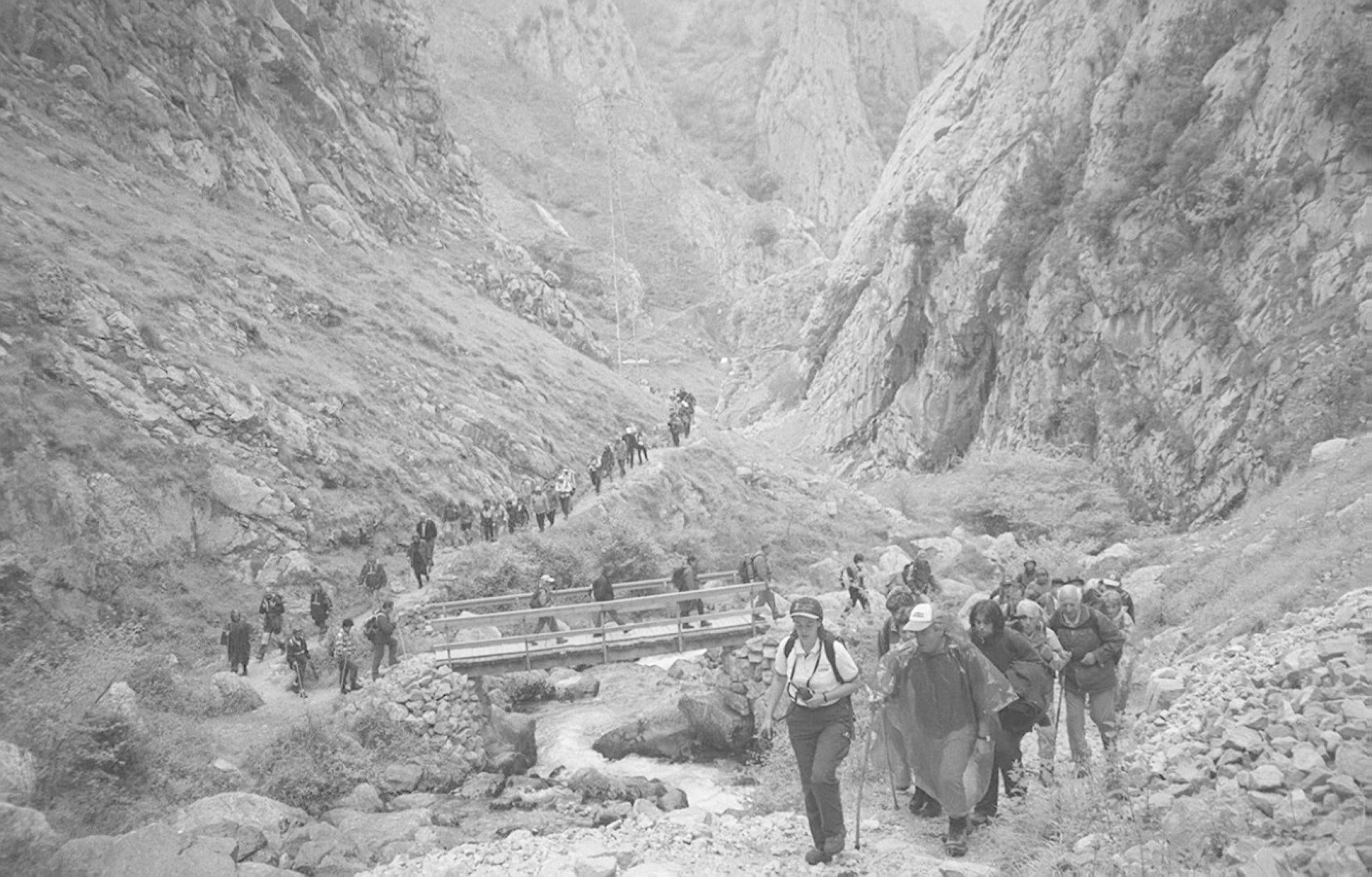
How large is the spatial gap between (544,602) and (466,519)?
640cm

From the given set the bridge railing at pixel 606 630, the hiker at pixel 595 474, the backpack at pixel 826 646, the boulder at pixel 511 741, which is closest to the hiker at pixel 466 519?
the hiker at pixel 595 474

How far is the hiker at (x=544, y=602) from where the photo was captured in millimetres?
15250

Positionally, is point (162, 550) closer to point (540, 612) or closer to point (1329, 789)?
point (540, 612)

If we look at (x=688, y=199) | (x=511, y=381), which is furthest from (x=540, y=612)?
(x=688, y=199)

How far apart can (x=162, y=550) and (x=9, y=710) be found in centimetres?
728

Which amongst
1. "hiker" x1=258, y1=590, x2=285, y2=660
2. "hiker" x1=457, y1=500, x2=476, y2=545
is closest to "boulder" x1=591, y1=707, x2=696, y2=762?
"hiker" x1=258, y1=590, x2=285, y2=660

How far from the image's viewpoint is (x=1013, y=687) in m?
5.97

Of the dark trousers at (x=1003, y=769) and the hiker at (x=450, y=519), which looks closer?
the dark trousers at (x=1003, y=769)

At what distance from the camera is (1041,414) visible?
28422 millimetres

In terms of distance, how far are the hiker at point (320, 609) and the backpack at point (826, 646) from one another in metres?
12.2

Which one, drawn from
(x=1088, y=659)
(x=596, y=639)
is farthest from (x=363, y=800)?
(x=1088, y=659)

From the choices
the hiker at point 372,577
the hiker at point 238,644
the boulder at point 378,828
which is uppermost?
the hiker at point 372,577

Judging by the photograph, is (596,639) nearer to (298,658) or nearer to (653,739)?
(653,739)

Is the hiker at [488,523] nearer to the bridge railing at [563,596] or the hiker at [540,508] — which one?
the hiker at [540,508]
